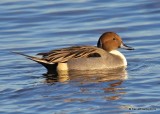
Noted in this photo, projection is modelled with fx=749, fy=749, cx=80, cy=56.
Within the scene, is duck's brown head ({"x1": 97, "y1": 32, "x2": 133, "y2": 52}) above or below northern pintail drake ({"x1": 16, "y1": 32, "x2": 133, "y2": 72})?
above

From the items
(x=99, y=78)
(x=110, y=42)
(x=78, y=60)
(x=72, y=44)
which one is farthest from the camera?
(x=72, y=44)

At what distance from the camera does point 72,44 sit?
14.4 metres

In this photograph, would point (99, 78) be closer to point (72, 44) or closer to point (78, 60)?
point (78, 60)

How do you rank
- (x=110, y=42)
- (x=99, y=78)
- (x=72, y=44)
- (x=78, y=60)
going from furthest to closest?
(x=72, y=44) < (x=110, y=42) < (x=78, y=60) < (x=99, y=78)

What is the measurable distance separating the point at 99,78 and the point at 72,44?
2942mm

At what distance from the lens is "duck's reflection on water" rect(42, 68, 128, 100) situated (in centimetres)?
1056

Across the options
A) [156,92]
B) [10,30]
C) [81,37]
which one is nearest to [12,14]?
[10,30]

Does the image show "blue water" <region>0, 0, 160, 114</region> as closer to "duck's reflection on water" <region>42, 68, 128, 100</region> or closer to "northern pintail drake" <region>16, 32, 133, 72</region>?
→ "duck's reflection on water" <region>42, 68, 128, 100</region>

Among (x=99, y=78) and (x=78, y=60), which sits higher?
(x=78, y=60)

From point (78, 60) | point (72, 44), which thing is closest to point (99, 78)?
point (78, 60)

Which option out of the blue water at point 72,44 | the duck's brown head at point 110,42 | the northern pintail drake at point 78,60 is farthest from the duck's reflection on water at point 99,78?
the duck's brown head at point 110,42

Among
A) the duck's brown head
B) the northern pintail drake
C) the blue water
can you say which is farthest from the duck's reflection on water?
the duck's brown head

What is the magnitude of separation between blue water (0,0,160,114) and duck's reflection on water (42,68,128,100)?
0.05ft

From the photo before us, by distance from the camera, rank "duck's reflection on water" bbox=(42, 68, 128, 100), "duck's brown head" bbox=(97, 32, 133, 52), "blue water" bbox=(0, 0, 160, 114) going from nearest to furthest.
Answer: "blue water" bbox=(0, 0, 160, 114), "duck's reflection on water" bbox=(42, 68, 128, 100), "duck's brown head" bbox=(97, 32, 133, 52)
